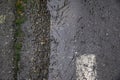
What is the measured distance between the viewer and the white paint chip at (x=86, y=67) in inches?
62.7

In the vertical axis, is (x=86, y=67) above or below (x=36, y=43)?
below

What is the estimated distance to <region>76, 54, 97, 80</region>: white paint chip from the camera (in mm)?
1593

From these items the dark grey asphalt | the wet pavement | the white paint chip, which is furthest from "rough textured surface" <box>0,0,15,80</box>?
the white paint chip

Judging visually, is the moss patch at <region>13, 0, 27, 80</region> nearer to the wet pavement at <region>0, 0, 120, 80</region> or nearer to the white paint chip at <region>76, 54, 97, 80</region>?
the wet pavement at <region>0, 0, 120, 80</region>

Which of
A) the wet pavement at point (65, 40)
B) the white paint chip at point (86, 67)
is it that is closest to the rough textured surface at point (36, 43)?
the wet pavement at point (65, 40)

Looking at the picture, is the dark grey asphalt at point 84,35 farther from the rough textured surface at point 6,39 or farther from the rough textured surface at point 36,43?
the rough textured surface at point 6,39

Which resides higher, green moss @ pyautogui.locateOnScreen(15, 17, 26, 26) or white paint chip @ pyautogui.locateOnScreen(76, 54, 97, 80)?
green moss @ pyautogui.locateOnScreen(15, 17, 26, 26)

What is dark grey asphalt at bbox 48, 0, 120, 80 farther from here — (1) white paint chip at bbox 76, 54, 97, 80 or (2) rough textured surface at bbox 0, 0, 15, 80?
(2) rough textured surface at bbox 0, 0, 15, 80

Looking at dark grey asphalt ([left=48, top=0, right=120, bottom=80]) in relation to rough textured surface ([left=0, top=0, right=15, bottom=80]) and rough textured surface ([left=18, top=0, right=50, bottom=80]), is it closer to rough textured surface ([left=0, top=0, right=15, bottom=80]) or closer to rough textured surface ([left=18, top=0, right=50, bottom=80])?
rough textured surface ([left=18, top=0, right=50, bottom=80])

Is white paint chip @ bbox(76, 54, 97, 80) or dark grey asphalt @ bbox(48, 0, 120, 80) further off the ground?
dark grey asphalt @ bbox(48, 0, 120, 80)

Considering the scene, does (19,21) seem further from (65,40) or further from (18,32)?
(65,40)

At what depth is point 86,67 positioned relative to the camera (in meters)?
1.61

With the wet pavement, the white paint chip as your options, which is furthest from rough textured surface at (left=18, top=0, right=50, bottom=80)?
the white paint chip

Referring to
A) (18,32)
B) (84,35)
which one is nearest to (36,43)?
(18,32)
